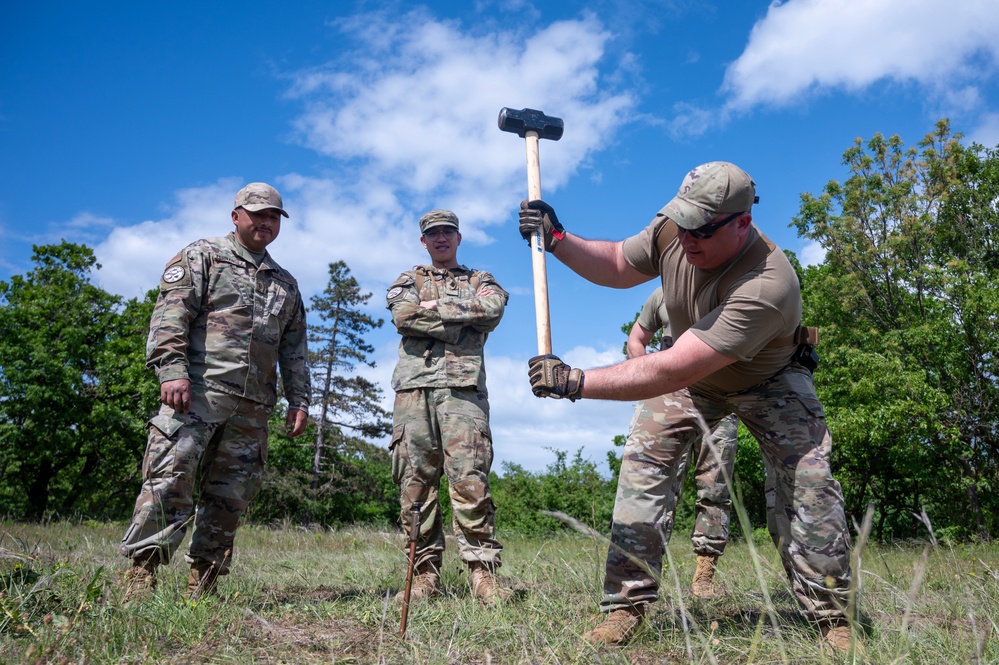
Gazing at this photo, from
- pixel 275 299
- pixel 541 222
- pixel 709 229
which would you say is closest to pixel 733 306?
pixel 709 229

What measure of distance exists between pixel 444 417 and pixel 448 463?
0.93 feet

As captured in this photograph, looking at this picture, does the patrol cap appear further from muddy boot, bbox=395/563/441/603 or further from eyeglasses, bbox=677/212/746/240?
muddy boot, bbox=395/563/441/603

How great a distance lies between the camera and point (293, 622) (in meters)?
3.41

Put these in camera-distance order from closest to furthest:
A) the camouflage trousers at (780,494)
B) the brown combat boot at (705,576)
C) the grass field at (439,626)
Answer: the grass field at (439,626) < the camouflage trousers at (780,494) < the brown combat boot at (705,576)

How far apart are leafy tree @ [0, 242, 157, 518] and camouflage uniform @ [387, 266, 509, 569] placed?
73.0 ft

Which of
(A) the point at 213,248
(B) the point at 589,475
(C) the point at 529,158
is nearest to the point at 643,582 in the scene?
(C) the point at 529,158

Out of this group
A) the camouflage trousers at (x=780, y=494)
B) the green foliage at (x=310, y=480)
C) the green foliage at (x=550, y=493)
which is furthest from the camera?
the green foliage at (x=310, y=480)

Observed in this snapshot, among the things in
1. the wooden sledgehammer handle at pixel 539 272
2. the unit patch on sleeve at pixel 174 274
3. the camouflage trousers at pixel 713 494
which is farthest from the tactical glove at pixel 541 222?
the unit patch on sleeve at pixel 174 274

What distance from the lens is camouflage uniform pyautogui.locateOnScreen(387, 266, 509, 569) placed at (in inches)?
173

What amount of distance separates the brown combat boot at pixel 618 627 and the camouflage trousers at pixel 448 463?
123cm

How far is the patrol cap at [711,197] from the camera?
3.00m

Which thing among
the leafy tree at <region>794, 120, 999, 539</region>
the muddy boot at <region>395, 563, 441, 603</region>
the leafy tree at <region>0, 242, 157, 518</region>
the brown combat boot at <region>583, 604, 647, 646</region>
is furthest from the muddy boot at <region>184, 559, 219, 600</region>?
the leafy tree at <region>0, 242, 157, 518</region>

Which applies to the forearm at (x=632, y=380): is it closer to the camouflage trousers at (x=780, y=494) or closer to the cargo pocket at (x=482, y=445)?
the camouflage trousers at (x=780, y=494)

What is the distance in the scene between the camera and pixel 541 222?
3.93 m
